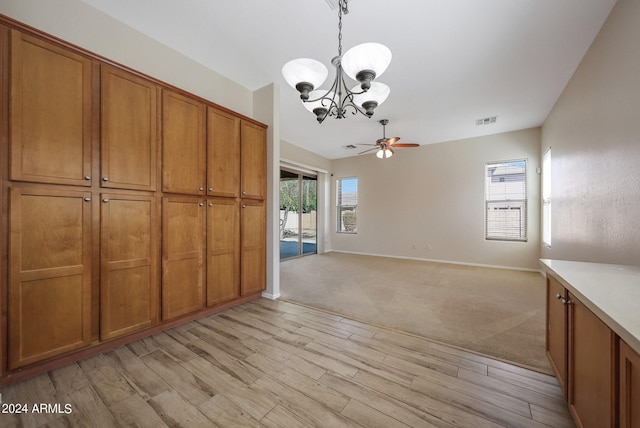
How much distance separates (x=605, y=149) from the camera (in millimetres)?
2023

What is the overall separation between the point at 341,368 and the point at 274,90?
128 inches

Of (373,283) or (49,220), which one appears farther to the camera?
(373,283)

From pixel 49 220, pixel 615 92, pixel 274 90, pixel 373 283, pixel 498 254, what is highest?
pixel 274 90

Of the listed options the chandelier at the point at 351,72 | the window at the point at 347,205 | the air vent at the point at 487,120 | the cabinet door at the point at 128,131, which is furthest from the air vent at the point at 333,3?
the window at the point at 347,205

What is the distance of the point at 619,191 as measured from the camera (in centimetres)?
181

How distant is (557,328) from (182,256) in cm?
296

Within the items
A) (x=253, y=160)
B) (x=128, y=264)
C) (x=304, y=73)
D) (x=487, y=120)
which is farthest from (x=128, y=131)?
(x=487, y=120)

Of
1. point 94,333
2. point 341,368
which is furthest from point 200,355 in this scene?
point 341,368

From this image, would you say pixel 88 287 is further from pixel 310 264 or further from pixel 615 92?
pixel 615 92

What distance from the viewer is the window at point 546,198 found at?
4038 mm

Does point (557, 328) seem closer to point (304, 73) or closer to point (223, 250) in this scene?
point (304, 73)

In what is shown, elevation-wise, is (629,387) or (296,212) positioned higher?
(296,212)

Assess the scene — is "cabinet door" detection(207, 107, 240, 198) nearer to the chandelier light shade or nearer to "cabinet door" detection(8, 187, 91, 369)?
"cabinet door" detection(8, 187, 91, 369)

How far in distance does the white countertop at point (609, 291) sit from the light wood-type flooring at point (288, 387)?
2.65 feet
